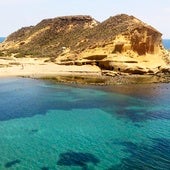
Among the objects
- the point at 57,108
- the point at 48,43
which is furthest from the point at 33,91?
the point at 48,43

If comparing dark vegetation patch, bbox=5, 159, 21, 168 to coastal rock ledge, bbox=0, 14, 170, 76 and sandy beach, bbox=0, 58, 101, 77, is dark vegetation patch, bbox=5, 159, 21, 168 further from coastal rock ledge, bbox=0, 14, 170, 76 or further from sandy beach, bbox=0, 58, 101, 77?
coastal rock ledge, bbox=0, 14, 170, 76

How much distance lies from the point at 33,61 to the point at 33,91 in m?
32.1

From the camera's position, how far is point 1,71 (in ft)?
240

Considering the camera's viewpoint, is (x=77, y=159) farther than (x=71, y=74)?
No

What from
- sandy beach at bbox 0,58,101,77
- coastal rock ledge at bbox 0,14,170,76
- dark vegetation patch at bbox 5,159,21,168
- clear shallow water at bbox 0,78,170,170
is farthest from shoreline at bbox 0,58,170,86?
dark vegetation patch at bbox 5,159,21,168

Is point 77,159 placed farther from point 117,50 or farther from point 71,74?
point 117,50

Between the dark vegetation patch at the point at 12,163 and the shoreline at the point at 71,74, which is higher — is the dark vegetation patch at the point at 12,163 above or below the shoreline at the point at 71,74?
below

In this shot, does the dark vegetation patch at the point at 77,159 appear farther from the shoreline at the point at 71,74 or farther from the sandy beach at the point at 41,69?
the sandy beach at the point at 41,69


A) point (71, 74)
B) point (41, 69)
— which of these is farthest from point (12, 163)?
point (41, 69)

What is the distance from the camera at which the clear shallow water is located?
26.6 m

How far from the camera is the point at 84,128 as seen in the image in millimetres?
35656

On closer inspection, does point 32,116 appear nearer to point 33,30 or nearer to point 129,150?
point 129,150

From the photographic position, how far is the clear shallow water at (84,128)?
87.2 ft

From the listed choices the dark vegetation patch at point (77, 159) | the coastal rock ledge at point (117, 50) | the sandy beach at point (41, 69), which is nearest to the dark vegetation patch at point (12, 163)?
the dark vegetation patch at point (77, 159)
